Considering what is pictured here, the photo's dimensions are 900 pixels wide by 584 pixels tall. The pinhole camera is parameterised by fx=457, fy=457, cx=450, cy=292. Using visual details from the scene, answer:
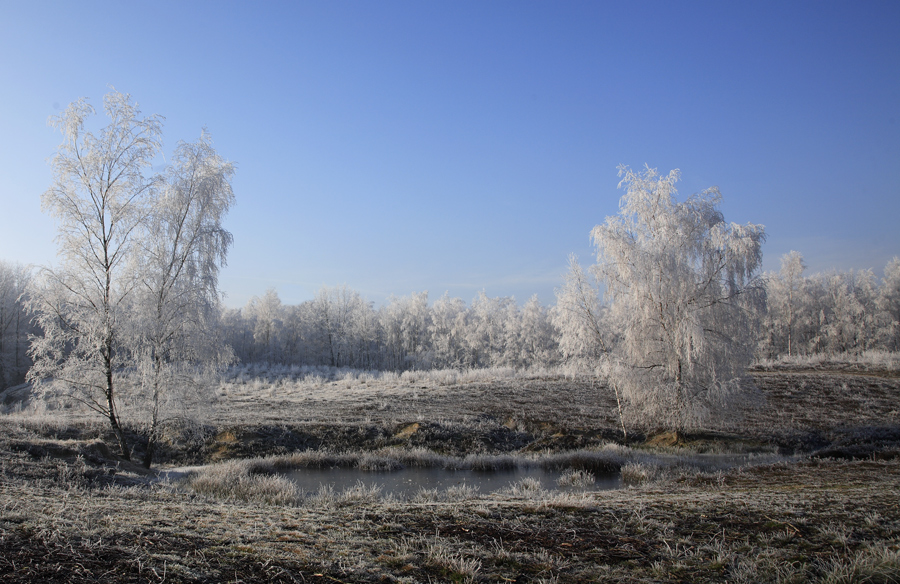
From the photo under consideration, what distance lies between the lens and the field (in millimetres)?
3951

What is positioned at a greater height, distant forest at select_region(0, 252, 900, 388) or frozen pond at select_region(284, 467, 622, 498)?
distant forest at select_region(0, 252, 900, 388)

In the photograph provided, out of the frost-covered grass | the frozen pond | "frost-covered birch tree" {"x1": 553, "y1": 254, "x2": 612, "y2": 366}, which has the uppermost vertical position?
"frost-covered birch tree" {"x1": 553, "y1": 254, "x2": 612, "y2": 366}

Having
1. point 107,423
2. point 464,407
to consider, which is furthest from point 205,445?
point 464,407

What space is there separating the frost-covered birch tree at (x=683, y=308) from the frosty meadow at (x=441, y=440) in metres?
0.08

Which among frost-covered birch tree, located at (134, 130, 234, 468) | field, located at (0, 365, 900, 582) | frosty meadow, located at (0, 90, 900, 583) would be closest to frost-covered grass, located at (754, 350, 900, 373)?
frosty meadow, located at (0, 90, 900, 583)

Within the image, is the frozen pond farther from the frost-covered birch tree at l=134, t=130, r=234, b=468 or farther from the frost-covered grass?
the frost-covered grass

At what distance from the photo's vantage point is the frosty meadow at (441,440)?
14.4 ft

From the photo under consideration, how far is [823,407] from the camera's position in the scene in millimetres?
23938

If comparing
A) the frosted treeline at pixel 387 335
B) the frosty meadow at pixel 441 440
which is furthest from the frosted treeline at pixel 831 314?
the frosted treeline at pixel 387 335

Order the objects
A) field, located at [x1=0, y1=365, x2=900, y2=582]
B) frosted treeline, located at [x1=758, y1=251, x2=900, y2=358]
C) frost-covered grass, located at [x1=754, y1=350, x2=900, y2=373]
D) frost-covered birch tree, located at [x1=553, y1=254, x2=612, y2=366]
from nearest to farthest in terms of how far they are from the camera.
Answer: field, located at [x1=0, y1=365, x2=900, y2=582] < frost-covered birch tree, located at [x1=553, y1=254, x2=612, y2=366] < frost-covered grass, located at [x1=754, y1=350, x2=900, y2=373] < frosted treeline, located at [x1=758, y1=251, x2=900, y2=358]

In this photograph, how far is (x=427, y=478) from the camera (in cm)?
1401

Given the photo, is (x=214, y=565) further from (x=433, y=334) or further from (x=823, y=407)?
(x=433, y=334)

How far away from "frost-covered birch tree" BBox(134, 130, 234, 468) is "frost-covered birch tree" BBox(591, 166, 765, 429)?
1463cm

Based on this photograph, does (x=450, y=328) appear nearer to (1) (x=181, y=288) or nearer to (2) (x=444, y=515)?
(1) (x=181, y=288)
